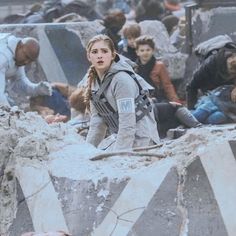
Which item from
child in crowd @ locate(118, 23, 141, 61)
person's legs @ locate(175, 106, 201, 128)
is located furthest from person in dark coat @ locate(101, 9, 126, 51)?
person's legs @ locate(175, 106, 201, 128)

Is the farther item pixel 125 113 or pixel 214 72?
pixel 214 72

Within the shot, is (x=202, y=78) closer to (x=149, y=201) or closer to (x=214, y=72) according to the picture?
(x=214, y=72)

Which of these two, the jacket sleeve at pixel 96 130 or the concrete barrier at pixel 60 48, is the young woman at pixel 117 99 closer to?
the jacket sleeve at pixel 96 130

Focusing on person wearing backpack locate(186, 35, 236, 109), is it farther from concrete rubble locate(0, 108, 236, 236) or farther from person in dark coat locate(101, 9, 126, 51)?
concrete rubble locate(0, 108, 236, 236)

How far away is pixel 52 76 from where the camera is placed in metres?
12.8

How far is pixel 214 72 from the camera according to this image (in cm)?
1004

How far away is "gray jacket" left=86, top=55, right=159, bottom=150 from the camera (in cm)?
720

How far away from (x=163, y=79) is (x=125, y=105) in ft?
14.1


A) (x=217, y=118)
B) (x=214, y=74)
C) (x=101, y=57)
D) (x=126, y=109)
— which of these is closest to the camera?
(x=126, y=109)

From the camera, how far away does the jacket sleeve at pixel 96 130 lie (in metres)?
7.57

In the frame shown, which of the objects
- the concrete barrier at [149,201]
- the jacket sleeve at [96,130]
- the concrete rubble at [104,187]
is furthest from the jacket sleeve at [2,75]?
the concrete barrier at [149,201]

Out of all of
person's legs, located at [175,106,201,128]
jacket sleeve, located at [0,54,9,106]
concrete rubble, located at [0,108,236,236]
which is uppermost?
concrete rubble, located at [0,108,236,236]

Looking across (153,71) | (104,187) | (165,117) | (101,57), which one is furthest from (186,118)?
(104,187)

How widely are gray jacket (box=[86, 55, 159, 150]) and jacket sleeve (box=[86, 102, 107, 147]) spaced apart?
30 mm
